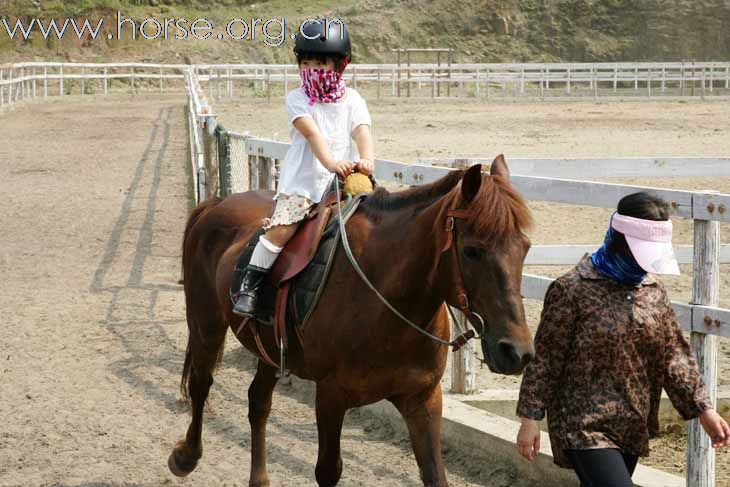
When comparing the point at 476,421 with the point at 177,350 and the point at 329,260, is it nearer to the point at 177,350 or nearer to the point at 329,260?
the point at 329,260

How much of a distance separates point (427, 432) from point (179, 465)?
185 centimetres

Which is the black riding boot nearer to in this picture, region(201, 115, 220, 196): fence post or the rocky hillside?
region(201, 115, 220, 196): fence post

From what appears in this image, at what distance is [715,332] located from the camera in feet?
14.6

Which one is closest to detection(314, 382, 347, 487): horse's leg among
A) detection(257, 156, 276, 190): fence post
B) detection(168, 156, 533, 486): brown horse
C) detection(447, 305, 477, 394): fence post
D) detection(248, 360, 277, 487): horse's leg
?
detection(168, 156, 533, 486): brown horse

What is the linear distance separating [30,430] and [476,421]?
8.89 feet

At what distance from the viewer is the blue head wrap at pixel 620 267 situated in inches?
141

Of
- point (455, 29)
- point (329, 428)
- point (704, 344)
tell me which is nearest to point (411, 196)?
point (329, 428)

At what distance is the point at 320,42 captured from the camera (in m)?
4.91

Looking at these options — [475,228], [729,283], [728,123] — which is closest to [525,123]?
[728,123]

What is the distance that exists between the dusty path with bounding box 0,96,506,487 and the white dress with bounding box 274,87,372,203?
5.36ft

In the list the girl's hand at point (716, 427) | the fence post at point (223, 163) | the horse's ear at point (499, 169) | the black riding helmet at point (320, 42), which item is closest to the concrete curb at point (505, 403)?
the black riding helmet at point (320, 42)

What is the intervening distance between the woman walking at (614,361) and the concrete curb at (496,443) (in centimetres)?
126

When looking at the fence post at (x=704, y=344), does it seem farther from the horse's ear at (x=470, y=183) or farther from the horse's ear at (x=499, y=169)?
the horse's ear at (x=470, y=183)

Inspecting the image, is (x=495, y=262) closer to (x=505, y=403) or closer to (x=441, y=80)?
(x=505, y=403)
